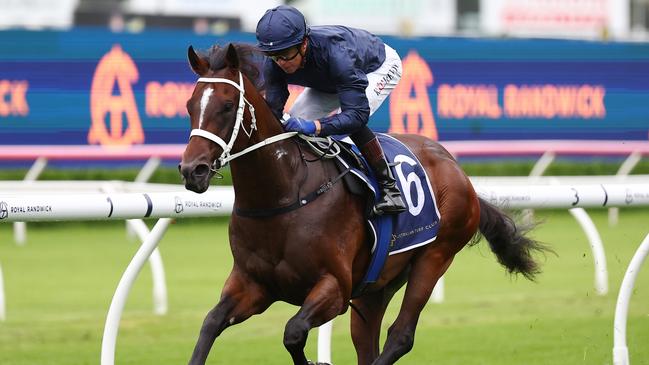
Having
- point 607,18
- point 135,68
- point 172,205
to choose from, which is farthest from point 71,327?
point 607,18

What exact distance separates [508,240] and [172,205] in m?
1.48

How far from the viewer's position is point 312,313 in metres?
3.93

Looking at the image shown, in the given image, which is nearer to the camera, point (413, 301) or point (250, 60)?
point (250, 60)

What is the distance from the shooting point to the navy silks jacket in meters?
4.13

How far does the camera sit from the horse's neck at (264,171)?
3.95m

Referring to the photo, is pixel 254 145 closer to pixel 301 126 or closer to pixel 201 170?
pixel 301 126

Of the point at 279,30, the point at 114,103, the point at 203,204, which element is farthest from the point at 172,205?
the point at 114,103

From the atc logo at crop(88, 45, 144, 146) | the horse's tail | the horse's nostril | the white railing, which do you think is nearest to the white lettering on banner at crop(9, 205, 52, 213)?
the white railing

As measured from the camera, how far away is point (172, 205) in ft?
14.7

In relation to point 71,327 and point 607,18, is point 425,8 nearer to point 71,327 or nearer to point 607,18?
point 607,18

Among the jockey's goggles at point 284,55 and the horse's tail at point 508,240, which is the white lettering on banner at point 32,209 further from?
the horse's tail at point 508,240

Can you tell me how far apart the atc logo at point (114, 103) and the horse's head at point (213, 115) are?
298 inches

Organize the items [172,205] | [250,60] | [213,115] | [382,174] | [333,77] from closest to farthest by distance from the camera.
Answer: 1. [213,115]
2. [250,60]
3. [333,77]
4. [382,174]
5. [172,205]

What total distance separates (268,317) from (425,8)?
35.9ft
